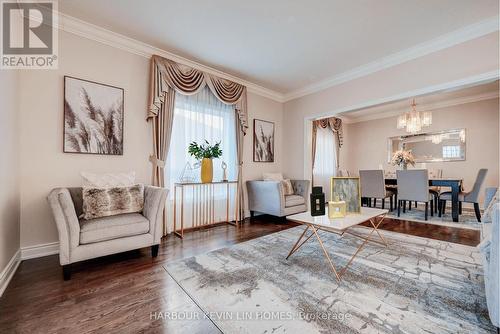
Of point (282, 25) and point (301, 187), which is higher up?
point (282, 25)

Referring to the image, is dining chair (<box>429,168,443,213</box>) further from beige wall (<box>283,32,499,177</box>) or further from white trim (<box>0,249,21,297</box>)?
white trim (<box>0,249,21,297</box>)

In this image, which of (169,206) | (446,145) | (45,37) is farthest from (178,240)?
(446,145)

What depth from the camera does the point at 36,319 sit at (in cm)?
138

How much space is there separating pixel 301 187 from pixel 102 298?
356cm

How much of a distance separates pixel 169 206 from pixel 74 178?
4.07ft

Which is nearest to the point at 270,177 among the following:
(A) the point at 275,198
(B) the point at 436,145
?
(A) the point at 275,198

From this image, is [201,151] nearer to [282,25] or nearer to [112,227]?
[112,227]

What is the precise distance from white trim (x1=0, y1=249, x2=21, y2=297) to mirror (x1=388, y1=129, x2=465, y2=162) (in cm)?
767

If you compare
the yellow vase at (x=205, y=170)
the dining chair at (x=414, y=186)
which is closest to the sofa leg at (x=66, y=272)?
the yellow vase at (x=205, y=170)

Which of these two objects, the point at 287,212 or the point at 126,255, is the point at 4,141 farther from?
the point at 287,212

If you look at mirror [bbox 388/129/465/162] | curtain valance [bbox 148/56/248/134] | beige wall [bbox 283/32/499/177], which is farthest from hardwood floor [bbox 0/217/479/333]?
mirror [bbox 388/129/465/162]

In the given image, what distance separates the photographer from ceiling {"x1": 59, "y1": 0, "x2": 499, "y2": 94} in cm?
234

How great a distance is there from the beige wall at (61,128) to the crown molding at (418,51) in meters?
3.30

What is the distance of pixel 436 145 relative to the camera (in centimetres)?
551
